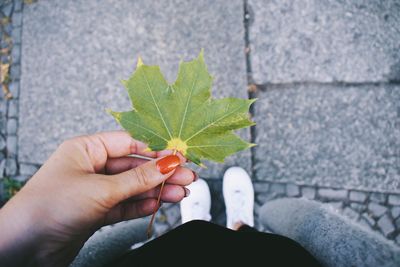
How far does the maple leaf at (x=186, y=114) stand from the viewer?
0.96 meters

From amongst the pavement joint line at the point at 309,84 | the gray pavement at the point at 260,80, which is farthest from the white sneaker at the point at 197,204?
the pavement joint line at the point at 309,84

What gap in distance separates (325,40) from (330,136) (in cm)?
63

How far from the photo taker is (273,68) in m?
2.30

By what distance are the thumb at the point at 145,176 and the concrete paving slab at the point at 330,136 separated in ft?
3.91

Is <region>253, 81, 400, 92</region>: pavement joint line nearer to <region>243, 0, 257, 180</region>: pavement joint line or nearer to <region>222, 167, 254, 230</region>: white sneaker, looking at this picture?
<region>243, 0, 257, 180</region>: pavement joint line

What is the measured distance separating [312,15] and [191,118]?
167cm

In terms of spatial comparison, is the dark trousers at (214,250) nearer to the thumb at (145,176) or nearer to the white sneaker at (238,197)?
the thumb at (145,176)

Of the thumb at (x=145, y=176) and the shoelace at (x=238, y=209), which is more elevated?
the thumb at (x=145, y=176)

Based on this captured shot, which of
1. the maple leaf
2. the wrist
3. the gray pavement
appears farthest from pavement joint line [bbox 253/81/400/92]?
the wrist

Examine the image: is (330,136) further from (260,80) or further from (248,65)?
(248,65)

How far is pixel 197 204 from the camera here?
213 cm

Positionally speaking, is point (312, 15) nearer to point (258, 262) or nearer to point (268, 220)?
point (268, 220)

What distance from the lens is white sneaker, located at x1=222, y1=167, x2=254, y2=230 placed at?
2.12 meters

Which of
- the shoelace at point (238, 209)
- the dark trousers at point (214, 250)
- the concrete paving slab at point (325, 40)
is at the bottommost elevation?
the shoelace at point (238, 209)
